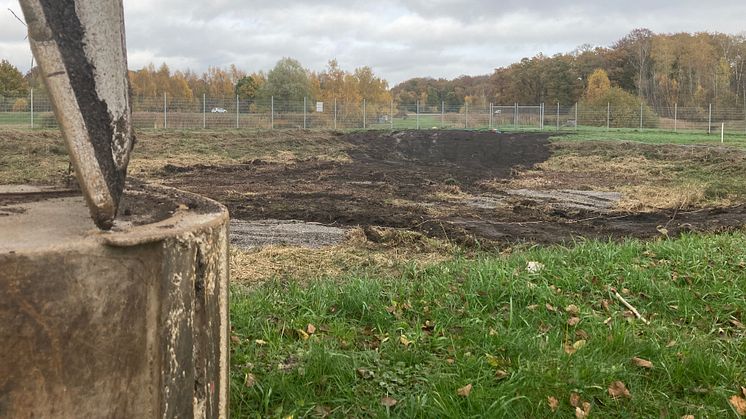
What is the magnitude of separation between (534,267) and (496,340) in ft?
5.39

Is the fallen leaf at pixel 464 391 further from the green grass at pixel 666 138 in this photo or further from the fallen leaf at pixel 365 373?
the green grass at pixel 666 138

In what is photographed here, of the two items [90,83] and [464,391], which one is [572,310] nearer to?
[464,391]

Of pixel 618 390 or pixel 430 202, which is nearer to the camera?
pixel 618 390

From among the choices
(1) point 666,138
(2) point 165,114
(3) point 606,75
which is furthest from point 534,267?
(3) point 606,75

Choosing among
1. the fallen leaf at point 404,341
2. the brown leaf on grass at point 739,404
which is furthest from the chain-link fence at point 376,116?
the brown leaf on grass at point 739,404

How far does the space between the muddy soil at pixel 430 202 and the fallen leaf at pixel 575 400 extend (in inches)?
175

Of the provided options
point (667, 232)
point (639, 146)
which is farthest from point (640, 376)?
point (639, 146)

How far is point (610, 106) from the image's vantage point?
151ft

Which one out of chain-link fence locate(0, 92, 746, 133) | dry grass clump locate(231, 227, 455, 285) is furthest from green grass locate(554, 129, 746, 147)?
dry grass clump locate(231, 227, 455, 285)

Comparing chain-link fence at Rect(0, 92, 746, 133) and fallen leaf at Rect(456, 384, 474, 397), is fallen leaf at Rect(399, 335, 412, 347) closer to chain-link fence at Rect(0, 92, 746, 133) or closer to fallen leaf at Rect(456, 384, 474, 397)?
fallen leaf at Rect(456, 384, 474, 397)

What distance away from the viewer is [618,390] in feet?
11.2

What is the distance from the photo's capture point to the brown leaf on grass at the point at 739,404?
3212mm

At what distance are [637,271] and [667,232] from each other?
12.3 feet

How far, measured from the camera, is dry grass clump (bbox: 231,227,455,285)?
6215 millimetres
